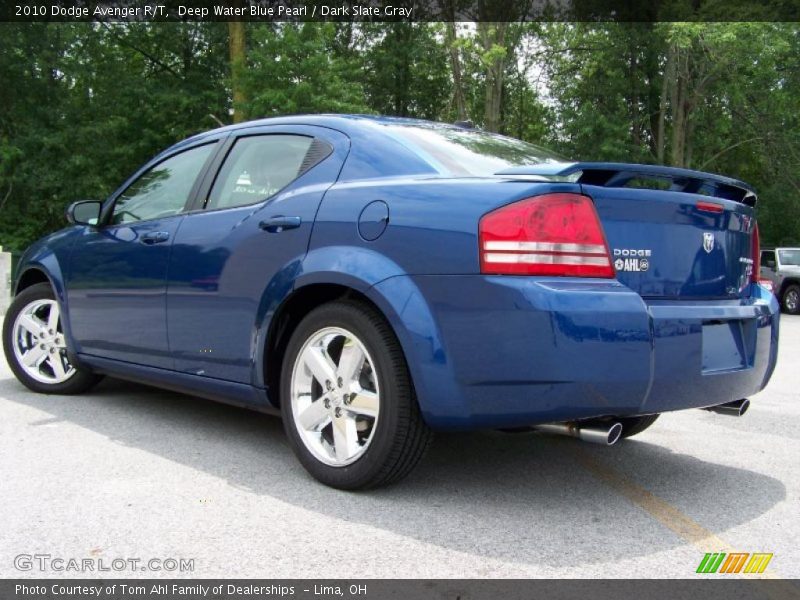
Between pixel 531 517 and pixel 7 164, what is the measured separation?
27.1 meters

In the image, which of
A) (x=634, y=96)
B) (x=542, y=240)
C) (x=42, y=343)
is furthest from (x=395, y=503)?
(x=634, y=96)

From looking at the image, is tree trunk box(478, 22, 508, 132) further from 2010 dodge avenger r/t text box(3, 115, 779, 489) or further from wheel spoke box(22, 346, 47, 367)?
2010 dodge avenger r/t text box(3, 115, 779, 489)

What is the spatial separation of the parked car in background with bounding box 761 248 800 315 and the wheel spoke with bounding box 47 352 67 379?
817 inches

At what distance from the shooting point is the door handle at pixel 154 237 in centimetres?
432

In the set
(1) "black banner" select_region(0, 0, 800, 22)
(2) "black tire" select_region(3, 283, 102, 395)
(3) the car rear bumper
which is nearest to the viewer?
(3) the car rear bumper

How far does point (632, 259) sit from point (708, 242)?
0.50 m

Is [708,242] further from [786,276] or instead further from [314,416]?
[786,276]

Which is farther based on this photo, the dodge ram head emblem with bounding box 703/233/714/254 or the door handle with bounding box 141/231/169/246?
the door handle with bounding box 141/231/169/246

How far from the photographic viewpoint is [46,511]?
3.10 metres

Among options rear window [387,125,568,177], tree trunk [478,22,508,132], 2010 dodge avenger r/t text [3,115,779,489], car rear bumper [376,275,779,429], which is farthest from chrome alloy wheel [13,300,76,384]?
tree trunk [478,22,508,132]

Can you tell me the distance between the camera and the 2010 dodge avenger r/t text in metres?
2.90

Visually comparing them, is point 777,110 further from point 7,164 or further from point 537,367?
point 537,367

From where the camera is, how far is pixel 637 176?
3158 millimetres
